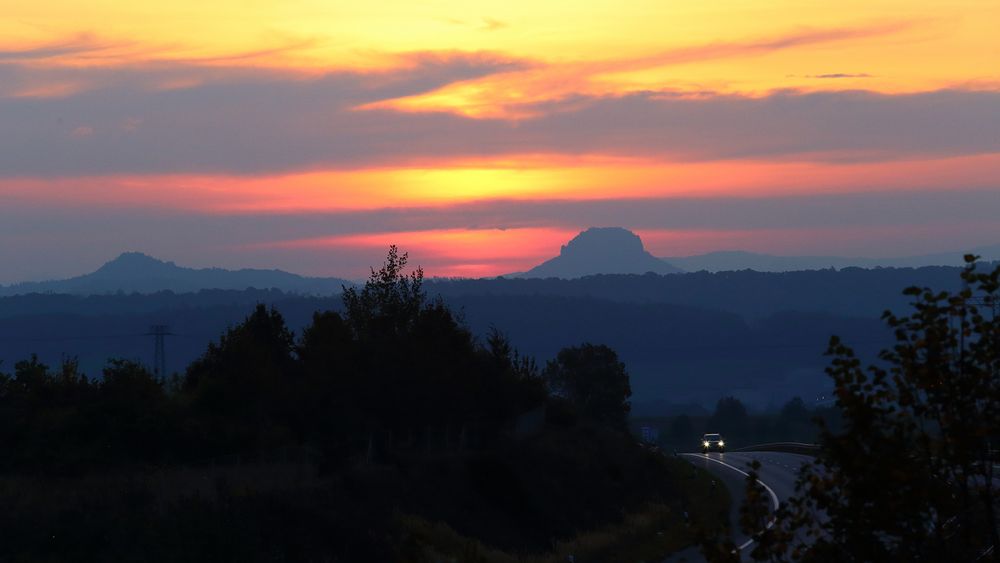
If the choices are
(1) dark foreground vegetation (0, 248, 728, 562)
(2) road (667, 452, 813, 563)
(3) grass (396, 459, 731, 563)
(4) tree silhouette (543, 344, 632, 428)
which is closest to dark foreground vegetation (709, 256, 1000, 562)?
(1) dark foreground vegetation (0, 248, 728, 562)

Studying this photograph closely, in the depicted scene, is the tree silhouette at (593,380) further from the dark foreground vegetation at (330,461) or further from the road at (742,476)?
the dark foreground vegetation at (330,461)

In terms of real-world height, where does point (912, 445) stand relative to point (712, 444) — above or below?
above

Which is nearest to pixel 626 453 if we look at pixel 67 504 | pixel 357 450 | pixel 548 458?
pixel 548 458

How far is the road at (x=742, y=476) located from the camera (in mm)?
43406

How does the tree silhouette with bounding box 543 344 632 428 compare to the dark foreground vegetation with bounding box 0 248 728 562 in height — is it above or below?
below

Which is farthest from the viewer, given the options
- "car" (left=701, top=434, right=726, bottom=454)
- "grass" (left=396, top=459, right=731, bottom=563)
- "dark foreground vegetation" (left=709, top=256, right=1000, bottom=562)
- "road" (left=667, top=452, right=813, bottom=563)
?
"car" (left=701, top=434, right=726, bottom=454)

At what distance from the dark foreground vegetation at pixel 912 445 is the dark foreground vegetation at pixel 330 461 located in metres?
14.4

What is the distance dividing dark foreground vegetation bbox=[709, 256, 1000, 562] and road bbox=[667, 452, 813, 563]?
2762cm

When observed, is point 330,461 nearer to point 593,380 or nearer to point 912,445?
point 912,445

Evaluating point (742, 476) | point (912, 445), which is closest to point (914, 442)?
point (912, 445)

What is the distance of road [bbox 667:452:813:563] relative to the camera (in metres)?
43.4

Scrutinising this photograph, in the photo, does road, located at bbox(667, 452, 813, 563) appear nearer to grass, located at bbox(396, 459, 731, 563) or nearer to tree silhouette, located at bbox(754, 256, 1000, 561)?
grass, located at bbox(396, 459, 731, 563)

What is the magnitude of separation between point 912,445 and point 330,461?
3474cm

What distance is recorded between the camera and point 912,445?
37.1ft
